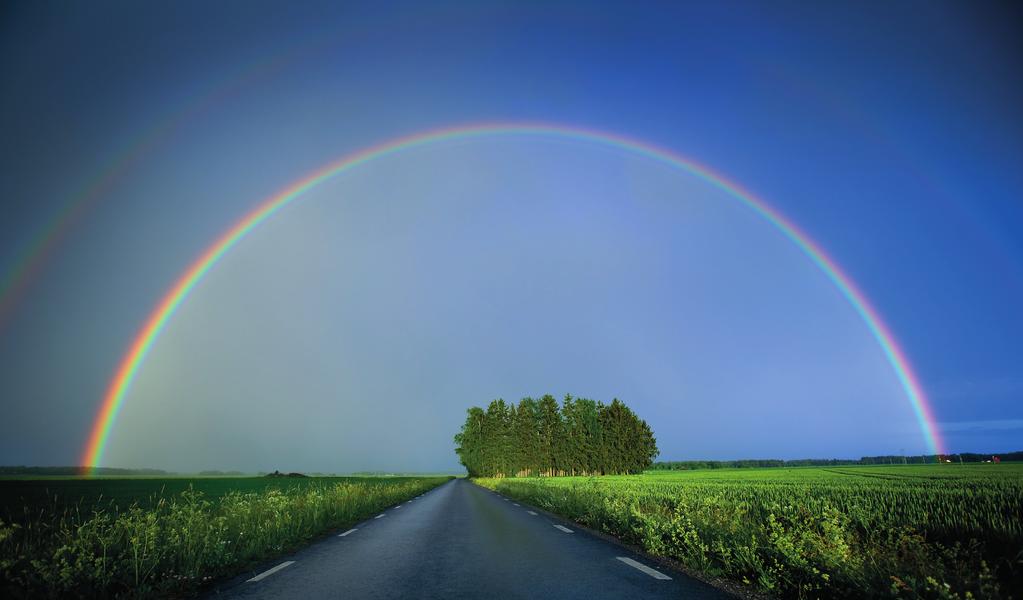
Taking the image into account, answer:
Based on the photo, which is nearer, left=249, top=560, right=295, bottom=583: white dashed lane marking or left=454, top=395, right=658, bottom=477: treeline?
left=249, top=560, right=295, bottom=583: white dashed lane marking

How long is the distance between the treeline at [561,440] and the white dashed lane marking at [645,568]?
79350 mm

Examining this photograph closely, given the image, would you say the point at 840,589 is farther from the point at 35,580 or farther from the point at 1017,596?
the point at 35,580

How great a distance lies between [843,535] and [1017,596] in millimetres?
2394

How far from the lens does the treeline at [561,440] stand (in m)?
84.8

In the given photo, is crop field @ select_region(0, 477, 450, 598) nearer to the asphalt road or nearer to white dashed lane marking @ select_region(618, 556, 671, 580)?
the asphalt road

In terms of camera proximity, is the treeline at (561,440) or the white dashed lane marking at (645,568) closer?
the white dashed lane marking at (645,568)

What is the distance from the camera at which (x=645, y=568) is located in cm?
706

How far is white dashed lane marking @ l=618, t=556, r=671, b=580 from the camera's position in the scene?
6.51 metres

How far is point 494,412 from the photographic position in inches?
3492

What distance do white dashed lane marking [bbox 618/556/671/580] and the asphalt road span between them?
1 centimetres

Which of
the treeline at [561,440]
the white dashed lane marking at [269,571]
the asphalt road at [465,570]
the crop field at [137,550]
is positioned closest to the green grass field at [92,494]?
the crop field at [137,550]

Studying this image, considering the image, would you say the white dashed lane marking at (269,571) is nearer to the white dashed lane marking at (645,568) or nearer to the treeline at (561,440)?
the white dashed lane marking at (645,568)

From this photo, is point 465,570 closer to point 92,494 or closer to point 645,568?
point 645,568

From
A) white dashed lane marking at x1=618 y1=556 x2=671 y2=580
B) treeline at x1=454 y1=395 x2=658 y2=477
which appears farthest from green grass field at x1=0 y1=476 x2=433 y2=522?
treeline at x1=454 y1=395 x2=658 y2=477
